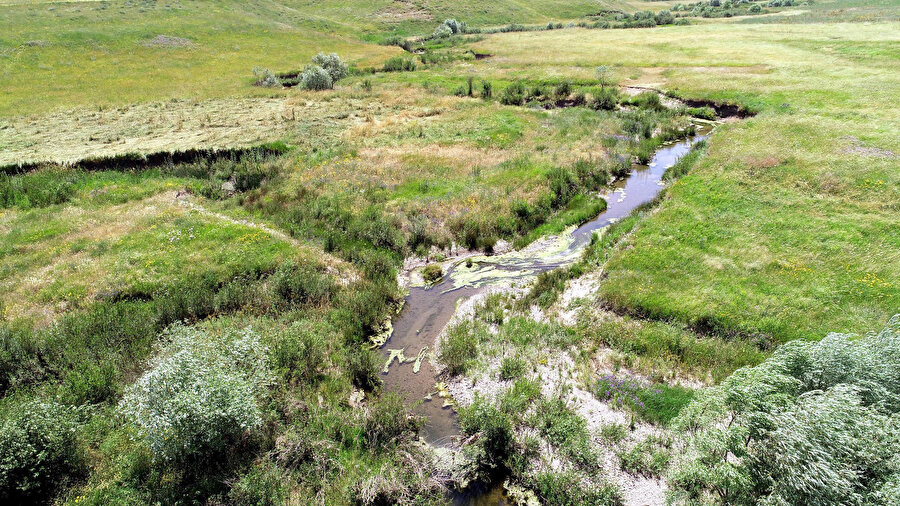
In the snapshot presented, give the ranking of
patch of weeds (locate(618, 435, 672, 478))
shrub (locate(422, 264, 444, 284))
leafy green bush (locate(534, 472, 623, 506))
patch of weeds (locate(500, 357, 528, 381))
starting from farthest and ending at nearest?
shrub (locate(422, 264, 444, 284)), patch of weeds (locate(500, 357, 528, 381)), patch of weeds (locate(618, 435, 672, 478)), leafy green bush (locate(534, 472, 623, 506))

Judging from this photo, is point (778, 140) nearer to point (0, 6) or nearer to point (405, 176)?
point (405, 176)

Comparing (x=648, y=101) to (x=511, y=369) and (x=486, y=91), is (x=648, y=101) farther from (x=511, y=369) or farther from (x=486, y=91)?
(x=511, y=369)

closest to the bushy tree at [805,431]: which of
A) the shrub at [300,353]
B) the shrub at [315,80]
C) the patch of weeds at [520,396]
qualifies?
the patch of weeds at [520,396]

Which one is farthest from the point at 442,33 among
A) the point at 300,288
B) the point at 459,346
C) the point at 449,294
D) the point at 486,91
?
the point at 459,346

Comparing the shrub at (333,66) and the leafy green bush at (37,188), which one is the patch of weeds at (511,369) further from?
the shrub at (333,66)

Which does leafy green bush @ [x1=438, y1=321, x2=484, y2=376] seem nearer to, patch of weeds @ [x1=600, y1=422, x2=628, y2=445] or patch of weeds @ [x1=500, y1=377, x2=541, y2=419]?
patch of weeds @ [x1=500, y1=377, x2=541, y2=419]

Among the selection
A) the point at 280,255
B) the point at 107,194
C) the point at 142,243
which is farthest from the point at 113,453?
the point at 107,194

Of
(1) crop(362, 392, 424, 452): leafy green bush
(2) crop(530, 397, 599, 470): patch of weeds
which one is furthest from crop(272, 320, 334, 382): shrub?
(2) crop(530, 397, 599, 470): patch of weeds
